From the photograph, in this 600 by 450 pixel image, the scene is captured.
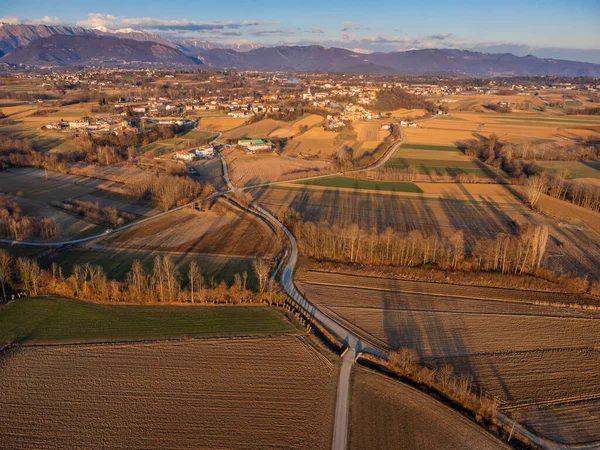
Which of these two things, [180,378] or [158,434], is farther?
[180,378]

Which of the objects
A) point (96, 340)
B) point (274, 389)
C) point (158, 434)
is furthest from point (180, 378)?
point (96, 340)

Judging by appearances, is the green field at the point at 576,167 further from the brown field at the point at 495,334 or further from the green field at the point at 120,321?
the green field at the point at 120,321

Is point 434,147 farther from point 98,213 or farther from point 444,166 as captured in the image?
point 98,213

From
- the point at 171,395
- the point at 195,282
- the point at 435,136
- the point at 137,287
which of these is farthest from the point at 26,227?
the point at 435,136

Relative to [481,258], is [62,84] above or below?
above

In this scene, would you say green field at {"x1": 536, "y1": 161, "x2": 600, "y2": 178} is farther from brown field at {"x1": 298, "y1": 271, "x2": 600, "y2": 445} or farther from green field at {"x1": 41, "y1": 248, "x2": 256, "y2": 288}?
green field at {"x1": 41, "y1": 248, "x2": 256, "y2": 288}

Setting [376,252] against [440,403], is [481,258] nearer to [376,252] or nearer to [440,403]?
[376,252]

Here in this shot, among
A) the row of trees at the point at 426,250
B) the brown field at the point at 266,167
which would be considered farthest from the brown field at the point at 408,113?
the row of trees at the point at 426,250
